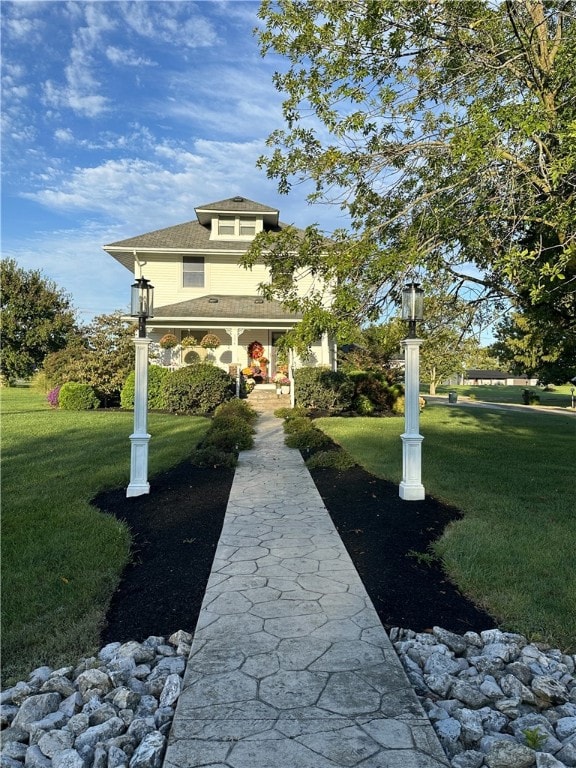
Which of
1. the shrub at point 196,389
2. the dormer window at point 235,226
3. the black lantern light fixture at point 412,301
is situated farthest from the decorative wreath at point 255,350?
the black lantern light fixture at point 412,301

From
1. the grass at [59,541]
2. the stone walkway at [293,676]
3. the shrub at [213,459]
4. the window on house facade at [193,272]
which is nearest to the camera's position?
the stone walkway at [293,676]

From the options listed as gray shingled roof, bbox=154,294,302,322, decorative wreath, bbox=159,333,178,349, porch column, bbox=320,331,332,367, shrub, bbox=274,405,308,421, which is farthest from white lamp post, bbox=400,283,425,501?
decorative wreath, bbox=159,333,178,349

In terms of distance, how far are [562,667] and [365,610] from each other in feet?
4.21

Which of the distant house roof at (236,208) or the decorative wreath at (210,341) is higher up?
the distant house roof at (236,208)

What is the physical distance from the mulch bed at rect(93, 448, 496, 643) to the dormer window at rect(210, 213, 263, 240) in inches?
640

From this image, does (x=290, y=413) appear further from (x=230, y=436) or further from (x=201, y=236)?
(x=201, y=236)

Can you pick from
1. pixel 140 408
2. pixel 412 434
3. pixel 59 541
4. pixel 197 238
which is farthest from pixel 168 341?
pixel 59 541

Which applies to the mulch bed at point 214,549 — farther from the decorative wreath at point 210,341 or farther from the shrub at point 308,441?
the decorative wreath at point 210,341

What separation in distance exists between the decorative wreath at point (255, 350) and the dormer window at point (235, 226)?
4916mm

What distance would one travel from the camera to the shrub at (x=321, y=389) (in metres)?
16.9

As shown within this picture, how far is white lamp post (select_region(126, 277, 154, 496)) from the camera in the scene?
687 centimetres

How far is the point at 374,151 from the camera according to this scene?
6348 millimetres

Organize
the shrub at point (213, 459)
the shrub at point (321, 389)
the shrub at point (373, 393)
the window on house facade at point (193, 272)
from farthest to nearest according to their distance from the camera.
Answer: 1. the window on house facade at point (193, 272)
2. the shrub at point (373, 393)
3. the shrub at point (321, 389)
4. the shrub at point (213, 459)

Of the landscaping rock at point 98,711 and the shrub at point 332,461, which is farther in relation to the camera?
the shrub at point 332,461
